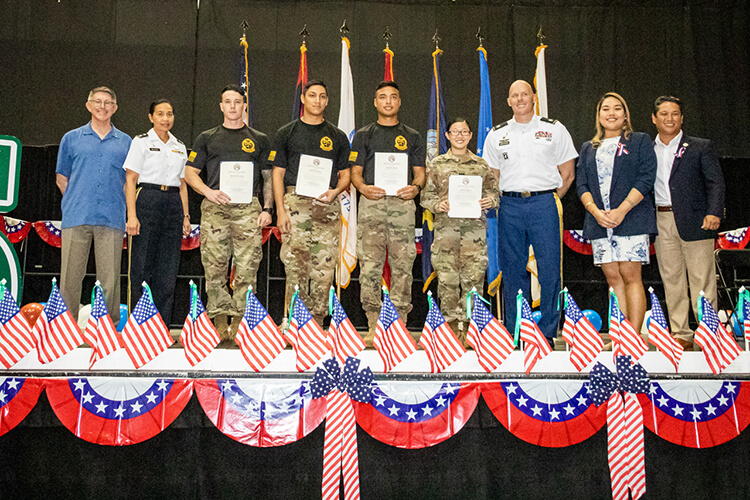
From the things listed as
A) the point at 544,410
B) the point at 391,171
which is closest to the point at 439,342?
the point at 544,410

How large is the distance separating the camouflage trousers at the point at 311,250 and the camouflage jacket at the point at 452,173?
0.72 metres

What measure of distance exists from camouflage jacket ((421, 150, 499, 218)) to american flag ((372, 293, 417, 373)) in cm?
103

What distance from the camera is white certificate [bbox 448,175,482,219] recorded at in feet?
14.3

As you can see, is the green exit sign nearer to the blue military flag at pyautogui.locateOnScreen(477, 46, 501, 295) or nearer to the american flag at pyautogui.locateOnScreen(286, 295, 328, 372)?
the american flag at pyautogui.locateOnScreen(286, 295, 328, 372)

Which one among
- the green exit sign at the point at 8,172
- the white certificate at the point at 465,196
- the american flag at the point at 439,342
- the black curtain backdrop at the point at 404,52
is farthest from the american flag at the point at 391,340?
the black curtain backdrop at the point at 404,52

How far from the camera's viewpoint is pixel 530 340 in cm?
378

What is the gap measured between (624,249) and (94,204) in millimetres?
3574

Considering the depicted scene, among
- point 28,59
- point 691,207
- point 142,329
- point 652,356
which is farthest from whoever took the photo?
point 28,59

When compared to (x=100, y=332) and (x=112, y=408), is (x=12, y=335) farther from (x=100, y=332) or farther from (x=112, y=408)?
(x=112, y=408)

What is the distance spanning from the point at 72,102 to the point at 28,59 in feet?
1.99

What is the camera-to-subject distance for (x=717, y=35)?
668 cm

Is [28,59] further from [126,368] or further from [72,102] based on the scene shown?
[126,368]

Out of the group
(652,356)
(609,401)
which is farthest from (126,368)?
(652,356)

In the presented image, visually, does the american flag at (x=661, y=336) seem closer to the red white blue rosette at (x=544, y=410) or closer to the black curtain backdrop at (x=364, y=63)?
the red white blue rosette at (x=544, y=410)
